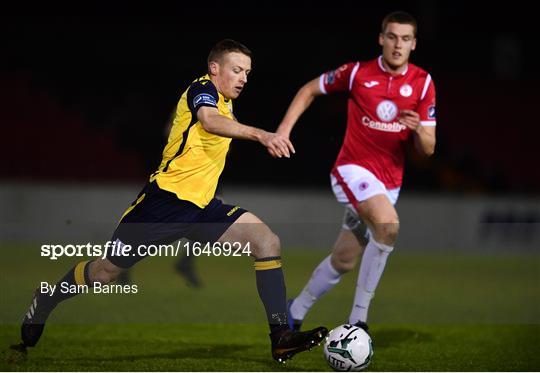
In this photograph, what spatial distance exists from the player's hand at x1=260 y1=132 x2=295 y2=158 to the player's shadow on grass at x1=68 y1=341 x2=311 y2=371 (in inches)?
62.6

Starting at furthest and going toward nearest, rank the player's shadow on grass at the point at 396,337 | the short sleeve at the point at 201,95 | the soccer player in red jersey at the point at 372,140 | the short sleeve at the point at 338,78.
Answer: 1. the player's shadow on grass at the point at 396,337
2. the short sleeve at the point at 338,78
3. the soccer player in red jersey at the point at 372,140
4. the short sleeve at the point at 201,95

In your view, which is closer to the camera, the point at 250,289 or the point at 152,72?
the point at 250,289

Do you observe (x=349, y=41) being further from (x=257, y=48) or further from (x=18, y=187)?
(x=18, y=187)

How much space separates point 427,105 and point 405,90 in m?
0.20

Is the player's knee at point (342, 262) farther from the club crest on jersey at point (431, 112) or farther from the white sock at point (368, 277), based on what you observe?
the club crest on jersey at point (431, 112)

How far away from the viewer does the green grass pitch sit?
6.51m

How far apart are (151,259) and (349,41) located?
9.10m

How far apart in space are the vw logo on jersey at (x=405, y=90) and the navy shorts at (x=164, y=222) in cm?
175

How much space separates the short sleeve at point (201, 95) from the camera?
19.2ft

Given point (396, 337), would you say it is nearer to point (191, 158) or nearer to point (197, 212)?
point (197, 212)

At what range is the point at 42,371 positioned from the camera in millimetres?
5918

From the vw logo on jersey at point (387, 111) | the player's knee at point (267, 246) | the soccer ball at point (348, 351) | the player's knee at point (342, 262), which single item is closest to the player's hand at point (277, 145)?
the player's knee at point (267, 246)

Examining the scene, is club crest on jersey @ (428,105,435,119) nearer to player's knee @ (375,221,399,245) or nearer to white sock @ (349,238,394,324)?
player's knee @ (375,221,399,245)

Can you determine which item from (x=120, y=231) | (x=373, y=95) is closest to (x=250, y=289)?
(x=373, y=95)
